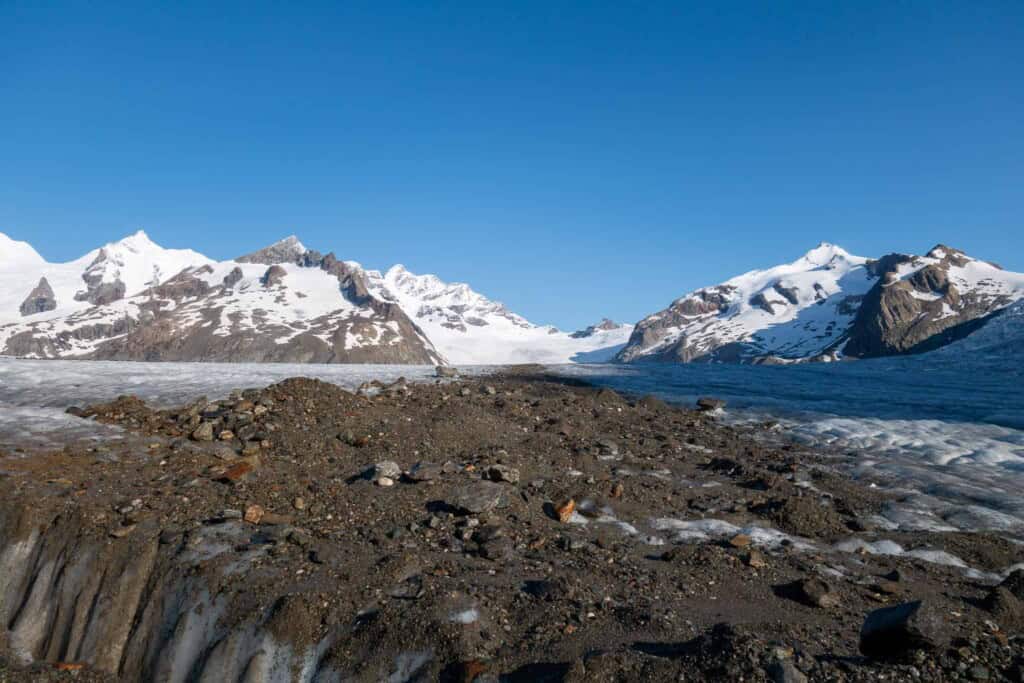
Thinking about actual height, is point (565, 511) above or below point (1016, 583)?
above

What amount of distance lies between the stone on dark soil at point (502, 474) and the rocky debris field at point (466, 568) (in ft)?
0.29

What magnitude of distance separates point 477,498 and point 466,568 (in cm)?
206

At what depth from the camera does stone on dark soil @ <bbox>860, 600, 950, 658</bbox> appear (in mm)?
6398

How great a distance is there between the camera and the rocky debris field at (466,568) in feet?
23.2

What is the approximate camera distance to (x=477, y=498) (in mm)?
11188

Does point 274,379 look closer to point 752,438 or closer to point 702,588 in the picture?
point 752,438

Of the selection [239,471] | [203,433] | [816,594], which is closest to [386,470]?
[239,471]

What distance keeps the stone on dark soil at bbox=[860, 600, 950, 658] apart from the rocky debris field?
0.08 feet

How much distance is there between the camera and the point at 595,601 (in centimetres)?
824

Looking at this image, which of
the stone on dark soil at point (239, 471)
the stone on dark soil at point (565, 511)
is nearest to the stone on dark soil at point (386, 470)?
the stone on dark soil at point (239, 471)

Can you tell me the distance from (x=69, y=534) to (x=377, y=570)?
6.04 metres

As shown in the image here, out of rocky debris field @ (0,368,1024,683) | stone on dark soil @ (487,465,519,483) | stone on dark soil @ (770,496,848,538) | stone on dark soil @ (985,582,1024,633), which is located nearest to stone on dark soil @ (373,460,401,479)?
rocky debris field @ (0,368,1024,683)

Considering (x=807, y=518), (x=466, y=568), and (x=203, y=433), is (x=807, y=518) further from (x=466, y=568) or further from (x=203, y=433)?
Answer: (x=203, y=433)

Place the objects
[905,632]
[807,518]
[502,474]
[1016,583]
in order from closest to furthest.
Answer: [905,632], [1016,583], [807,518], [502,474]
